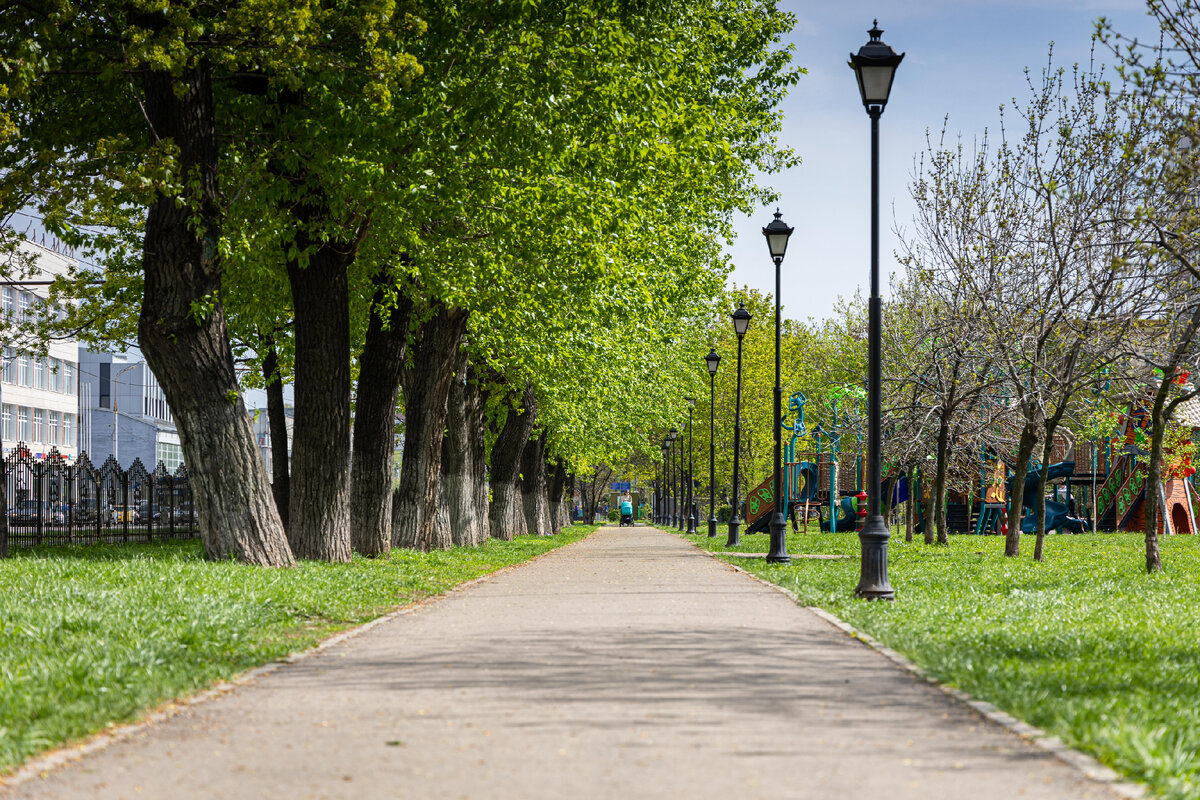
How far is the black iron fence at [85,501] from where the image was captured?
26312 millimetres

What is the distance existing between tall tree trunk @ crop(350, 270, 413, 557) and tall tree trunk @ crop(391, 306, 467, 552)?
214 centimetres

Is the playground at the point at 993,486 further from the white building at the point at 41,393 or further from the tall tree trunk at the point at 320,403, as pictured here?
the white building at the point at 41,393

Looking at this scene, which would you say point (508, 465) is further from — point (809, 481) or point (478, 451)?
point (809, 481)

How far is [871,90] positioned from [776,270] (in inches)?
360

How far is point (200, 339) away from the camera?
15.1 metres

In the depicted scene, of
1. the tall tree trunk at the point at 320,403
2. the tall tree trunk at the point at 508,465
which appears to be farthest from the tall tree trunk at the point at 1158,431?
the tall tree trunk at the point at 508,465

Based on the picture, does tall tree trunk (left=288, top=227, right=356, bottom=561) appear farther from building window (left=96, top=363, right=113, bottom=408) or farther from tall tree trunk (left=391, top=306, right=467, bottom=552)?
building window (left=96, top=363, right=113, bottom=408)

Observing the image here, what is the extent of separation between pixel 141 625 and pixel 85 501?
2259 centimetres

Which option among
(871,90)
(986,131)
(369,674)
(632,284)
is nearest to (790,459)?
(986,131)

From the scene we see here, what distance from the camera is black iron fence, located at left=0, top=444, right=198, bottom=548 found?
2631cm

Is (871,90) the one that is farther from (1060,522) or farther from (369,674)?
(1060,522)

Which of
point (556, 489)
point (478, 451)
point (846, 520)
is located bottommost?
point (846, 520)

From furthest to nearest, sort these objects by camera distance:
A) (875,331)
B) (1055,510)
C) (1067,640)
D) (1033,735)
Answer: (1055,510), (875,331), (1067,640), (1033,735)

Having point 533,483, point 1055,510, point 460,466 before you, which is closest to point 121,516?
point 460,466
